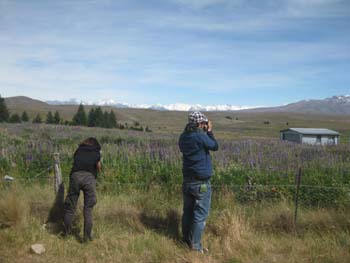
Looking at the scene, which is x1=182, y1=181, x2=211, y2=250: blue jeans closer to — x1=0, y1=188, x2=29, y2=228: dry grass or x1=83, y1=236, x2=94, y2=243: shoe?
x1=83, y1=236, x2=94, y2=243: shoe

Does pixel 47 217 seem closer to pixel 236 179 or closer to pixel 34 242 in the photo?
pixel 34 242

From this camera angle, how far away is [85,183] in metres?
6.04

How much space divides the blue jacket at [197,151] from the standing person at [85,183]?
1626mm

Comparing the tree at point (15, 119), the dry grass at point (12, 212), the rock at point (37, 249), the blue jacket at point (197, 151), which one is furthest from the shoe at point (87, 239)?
the tree at point (15, 119)

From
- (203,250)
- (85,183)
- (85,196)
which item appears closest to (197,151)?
(203,250)

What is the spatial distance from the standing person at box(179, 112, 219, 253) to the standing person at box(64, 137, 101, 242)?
5.20 feet

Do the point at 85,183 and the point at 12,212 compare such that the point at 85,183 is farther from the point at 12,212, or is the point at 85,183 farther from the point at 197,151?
the point at 197,151

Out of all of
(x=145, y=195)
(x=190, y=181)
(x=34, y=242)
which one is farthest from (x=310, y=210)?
(x=34, y=242)

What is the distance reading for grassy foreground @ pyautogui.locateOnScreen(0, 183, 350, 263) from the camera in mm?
5469

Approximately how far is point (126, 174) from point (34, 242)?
3.31 m

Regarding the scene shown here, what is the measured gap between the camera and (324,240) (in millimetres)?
5820

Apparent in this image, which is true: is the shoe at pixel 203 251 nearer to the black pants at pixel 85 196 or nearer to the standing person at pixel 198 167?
the standing person at pixel 198 167

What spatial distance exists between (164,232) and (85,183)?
1.62 meters

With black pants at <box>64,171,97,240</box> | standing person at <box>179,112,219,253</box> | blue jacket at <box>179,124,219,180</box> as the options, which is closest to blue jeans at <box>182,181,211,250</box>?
standing person at <box>179,112,219,253</box>
